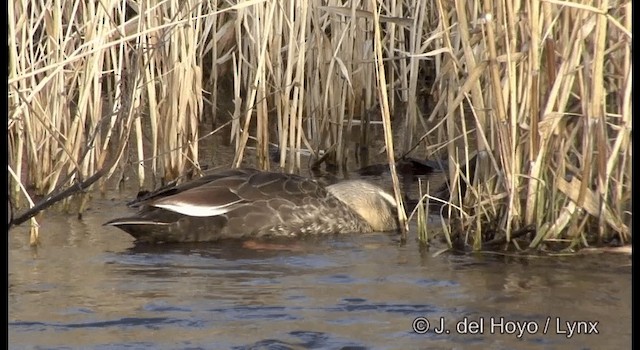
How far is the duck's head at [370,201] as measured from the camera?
7.34 metres

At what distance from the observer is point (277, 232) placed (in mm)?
7121

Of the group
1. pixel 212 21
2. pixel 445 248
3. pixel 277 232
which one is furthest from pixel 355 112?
pixel 445 248

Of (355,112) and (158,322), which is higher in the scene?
(355,112)

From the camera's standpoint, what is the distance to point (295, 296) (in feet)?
18.5

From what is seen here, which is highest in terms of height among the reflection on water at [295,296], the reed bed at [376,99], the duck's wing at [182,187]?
the reed bed at [376,99]

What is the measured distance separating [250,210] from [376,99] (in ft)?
8.82

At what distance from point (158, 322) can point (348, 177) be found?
12.2 feet

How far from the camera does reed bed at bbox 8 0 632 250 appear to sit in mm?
5758

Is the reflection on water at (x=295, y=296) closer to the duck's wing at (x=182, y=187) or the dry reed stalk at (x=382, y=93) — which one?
the duck's wing at (x=182, y=187)

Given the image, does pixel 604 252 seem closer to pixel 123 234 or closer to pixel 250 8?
pixel 123 234

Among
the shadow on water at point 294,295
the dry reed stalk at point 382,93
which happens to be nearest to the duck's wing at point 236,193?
the shadow on water at point 294,295

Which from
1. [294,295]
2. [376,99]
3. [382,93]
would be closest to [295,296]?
[294,295]

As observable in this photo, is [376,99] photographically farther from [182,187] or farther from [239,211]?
[182,187]

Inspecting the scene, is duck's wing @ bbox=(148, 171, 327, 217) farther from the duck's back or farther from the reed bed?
the reed bed
